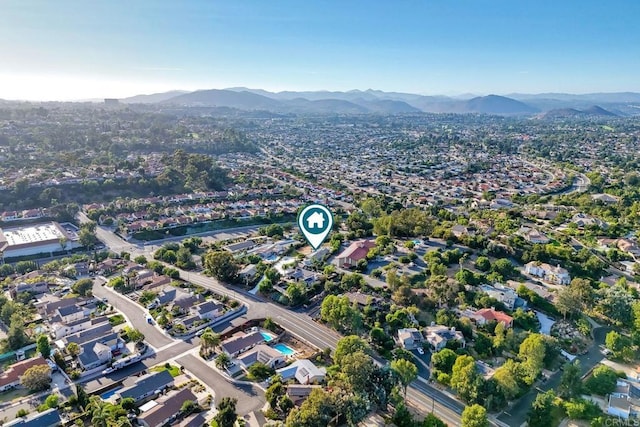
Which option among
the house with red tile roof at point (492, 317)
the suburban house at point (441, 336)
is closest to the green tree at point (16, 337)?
the suburban house at point (441, 336)

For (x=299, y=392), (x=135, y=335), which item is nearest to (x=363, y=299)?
(x=299, y=392)

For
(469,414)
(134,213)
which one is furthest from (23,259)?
(469,414)

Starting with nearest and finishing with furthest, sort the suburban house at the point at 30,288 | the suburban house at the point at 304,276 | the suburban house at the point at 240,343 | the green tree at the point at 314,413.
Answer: the green tree at the point at 314,413
the suburban house at the point at 240,343
the suburban house at the point at 30,288
the suburban house at the point at 304,276

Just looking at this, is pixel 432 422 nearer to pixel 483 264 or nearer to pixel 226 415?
pixel 226 415

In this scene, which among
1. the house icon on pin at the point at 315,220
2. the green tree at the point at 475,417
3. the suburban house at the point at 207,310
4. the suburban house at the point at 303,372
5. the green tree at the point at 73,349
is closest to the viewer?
the green tree at the point at 475,417

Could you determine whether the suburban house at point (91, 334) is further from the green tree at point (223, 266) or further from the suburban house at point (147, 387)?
the green tree at point (223, 266)

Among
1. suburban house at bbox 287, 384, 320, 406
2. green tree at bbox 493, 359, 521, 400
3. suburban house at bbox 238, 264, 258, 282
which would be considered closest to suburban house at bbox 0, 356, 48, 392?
suburban house at bbox 287, 384, 320, 406
